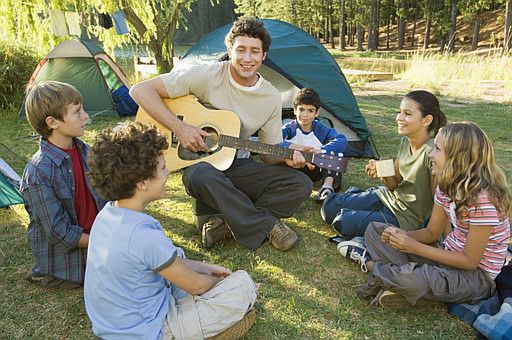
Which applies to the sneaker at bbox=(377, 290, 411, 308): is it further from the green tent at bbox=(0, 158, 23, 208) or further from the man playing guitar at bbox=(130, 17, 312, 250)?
the green tent at bbox=(0, 158, 23, 208)

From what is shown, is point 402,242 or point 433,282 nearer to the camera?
point 433,282

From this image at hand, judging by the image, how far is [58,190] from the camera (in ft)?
7.55

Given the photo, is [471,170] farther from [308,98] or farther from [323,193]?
[308,98]

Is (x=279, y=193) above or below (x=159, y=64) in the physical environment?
below

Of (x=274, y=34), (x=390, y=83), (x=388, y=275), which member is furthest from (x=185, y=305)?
(x=390, y=83)

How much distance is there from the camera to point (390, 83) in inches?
435

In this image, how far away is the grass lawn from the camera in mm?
2154

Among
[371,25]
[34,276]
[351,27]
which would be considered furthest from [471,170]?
[351,27]

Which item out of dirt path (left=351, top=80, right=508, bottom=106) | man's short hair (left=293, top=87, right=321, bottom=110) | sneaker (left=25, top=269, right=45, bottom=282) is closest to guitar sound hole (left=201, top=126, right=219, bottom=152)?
man's short hair (left=293, top=87, right=321, bottom=110)

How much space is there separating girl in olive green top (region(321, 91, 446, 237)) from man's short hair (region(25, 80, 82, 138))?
2.00 m

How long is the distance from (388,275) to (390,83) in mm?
9744

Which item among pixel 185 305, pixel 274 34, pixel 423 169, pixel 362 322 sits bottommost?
pixel 362 322

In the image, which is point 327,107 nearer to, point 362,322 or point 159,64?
point 362,322

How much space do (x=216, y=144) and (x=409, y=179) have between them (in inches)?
54.0
